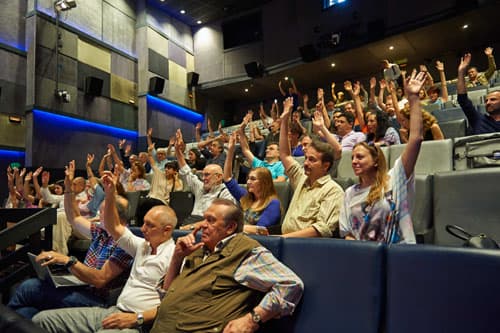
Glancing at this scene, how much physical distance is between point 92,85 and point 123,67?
0.98 meters

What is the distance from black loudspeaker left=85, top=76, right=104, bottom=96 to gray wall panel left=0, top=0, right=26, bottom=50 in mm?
1015

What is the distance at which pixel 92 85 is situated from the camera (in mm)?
6148

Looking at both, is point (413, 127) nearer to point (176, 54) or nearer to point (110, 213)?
point (110, 213)

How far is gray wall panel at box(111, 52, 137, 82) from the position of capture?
673 cm

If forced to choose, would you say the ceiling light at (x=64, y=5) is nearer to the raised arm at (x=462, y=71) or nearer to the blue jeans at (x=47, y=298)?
the blue jeans at (x=47, y=298)

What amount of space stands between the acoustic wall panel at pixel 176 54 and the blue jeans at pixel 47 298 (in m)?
6.97

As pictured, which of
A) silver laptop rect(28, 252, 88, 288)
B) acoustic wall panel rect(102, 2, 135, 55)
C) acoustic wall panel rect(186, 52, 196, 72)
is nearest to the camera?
silver laptop rect(28, 252, 88, 288)

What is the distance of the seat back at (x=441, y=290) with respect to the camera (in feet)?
2.22

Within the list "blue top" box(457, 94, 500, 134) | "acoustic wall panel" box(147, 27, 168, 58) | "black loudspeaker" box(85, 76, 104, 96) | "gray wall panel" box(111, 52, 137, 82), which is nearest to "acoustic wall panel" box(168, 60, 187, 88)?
"acoustic wall panel" box(147, 27, 168, 58)

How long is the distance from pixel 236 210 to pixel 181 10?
295 inches

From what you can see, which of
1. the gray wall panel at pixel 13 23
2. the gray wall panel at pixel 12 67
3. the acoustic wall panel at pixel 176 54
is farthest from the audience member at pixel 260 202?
the acoustic wall panel at pixel 176 54

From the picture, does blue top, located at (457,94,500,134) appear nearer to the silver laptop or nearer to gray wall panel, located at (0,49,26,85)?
the silver laptop

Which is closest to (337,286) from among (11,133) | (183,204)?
(183,204)

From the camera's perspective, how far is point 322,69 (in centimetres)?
693
